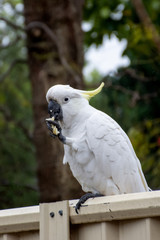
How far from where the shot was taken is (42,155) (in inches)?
212

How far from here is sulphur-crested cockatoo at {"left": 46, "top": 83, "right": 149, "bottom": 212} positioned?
9.30 ft

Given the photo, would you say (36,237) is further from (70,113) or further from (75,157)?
(70,113)

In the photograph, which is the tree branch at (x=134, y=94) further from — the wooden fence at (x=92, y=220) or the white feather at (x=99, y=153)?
the wooden fence at (x=92, y=220)

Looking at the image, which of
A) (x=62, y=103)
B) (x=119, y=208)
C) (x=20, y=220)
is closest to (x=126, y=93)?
(x=62, y=103)

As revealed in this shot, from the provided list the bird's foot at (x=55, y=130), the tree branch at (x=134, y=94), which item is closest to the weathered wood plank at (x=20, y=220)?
the bird's foot at (x=55, y=130)

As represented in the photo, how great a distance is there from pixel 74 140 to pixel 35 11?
10.2 feet

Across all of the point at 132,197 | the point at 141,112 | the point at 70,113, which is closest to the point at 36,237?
the point at 132,197

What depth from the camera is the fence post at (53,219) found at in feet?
7.28

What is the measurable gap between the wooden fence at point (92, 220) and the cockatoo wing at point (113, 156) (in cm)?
57

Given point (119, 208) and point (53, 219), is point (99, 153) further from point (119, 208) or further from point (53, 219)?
point (119, 208)

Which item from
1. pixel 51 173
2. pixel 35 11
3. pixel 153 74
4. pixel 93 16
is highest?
pixel 93 16

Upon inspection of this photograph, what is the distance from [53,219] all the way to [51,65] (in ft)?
11.3

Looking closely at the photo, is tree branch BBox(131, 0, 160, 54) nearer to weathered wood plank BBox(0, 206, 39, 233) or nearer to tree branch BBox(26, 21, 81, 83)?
tree branch BBox(26, 21, 81, 83)

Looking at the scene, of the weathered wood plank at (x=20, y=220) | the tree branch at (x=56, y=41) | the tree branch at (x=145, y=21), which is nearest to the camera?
the weathered wood plank at (x=20, y=220)
